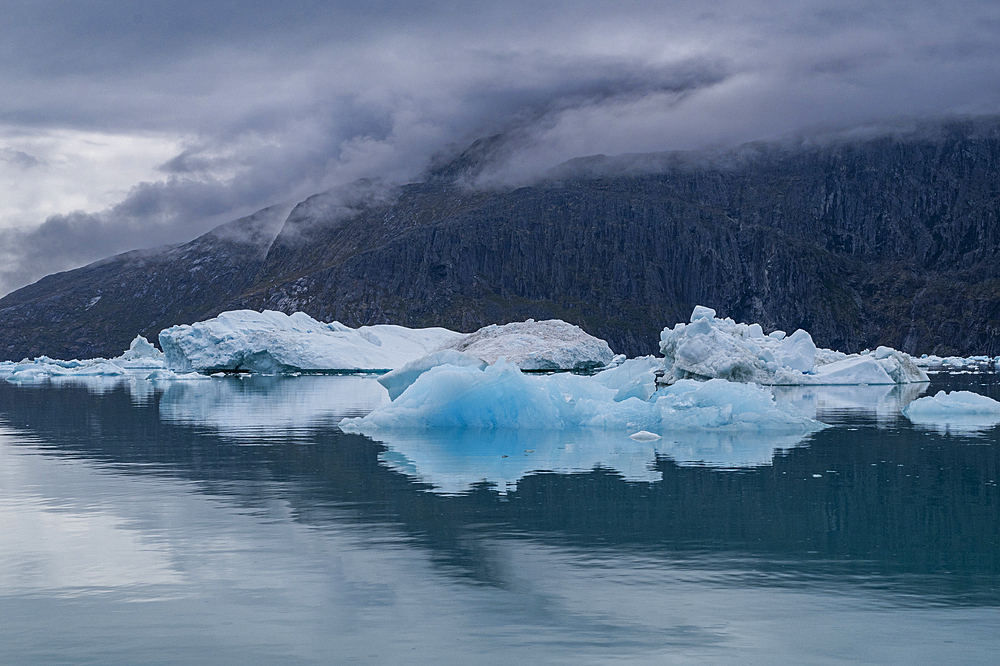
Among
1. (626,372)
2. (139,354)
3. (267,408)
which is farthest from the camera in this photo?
(139,354)

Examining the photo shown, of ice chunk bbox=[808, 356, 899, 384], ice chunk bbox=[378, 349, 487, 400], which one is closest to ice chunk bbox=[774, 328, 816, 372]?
ice chunk bbox=[808, 356, 899, 384]

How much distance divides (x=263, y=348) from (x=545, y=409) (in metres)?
65.4

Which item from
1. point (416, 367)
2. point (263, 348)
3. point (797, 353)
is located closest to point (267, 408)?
point (416, 367)

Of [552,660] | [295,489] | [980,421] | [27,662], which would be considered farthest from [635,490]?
[980,421]

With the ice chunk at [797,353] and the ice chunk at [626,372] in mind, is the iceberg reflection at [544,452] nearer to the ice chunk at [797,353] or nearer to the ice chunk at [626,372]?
the ice chunk at [626,372]

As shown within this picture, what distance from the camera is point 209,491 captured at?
59.7ft

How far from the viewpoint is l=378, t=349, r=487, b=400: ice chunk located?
37125mm

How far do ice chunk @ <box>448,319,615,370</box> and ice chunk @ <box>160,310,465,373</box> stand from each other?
8.37 meters

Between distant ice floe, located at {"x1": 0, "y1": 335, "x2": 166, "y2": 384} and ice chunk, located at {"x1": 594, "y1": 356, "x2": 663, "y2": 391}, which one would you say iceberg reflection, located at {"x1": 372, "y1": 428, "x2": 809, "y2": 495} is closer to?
ice chunk, located at {"x1": 594, "y1": 356, "x2": 663, "y2": 391}

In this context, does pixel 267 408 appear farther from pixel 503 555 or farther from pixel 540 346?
pixel 540 346

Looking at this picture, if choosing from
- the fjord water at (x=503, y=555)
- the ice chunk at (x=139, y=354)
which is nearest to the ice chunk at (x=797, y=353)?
the fjord water at (x=503, y=555)

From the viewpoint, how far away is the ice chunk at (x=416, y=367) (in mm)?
37125

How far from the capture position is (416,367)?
37031 mm

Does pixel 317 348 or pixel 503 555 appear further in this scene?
pixel 317 348
